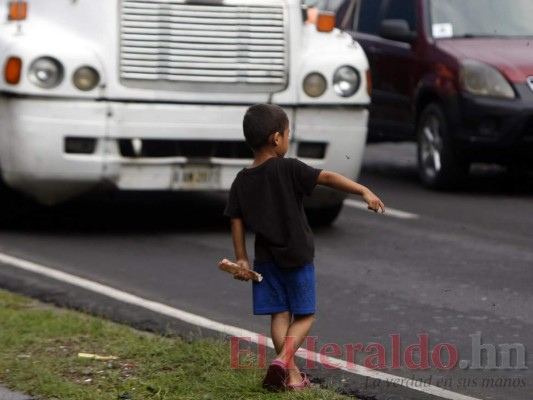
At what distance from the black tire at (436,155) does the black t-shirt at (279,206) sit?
7.32m

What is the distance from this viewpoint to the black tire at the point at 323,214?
37.5 ft

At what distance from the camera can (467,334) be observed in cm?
782

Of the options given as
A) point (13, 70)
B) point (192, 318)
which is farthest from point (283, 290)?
point (13, 70)

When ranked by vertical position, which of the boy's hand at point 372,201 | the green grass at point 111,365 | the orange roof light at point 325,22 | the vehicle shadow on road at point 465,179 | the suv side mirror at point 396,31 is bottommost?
the vehicle shadow on road at point 465,179

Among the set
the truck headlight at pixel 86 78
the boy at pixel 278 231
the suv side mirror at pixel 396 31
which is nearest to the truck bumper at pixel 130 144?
the truck headlight at pixel 86 78

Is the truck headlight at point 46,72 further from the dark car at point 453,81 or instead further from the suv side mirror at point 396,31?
the suv side mirror at point 396,31

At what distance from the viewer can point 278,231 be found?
6.36m

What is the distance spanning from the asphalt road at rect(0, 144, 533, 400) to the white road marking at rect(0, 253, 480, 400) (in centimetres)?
8

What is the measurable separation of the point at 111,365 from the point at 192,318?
130 cm

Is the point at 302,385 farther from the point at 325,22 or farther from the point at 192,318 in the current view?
the point at 325,22

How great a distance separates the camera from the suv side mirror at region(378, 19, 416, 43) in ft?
45.4

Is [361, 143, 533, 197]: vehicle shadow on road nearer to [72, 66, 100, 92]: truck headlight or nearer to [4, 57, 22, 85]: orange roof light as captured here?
[72, 66, 100, 92]: truck headlight

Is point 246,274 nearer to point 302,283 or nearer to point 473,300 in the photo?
point 302,283

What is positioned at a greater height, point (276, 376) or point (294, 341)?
point (294, 341)
